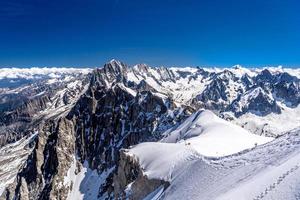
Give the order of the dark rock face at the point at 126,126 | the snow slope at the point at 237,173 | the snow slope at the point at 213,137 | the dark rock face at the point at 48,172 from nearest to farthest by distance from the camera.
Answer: the snow slope at the point at 237,173 → the snow slope at the point at 213,137 → the dark rock face at the point at 126,126 → the dark rock face at the point at 48,172

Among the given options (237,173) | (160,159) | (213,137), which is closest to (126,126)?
(213,137)

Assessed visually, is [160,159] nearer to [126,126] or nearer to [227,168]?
[227,168]

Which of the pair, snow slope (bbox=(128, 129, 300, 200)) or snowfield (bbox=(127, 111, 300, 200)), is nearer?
snow slope (bbox=(128, 129, 300, 200))

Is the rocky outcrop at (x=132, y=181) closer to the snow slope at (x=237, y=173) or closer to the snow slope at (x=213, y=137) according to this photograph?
the snow slope at (x=237, y=173)

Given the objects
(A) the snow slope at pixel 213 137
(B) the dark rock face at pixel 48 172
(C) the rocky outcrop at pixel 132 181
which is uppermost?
(A) the snow slope at pixel 213 137

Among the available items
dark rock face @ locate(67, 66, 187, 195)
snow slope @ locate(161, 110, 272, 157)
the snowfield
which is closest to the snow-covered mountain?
snow slope @ locate(161, 110, 272, 157)

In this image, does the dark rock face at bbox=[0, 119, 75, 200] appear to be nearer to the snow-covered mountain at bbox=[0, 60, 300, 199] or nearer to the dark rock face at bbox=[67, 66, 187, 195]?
the snow-covered mountain at bbox=[0, 60, 300, 199]

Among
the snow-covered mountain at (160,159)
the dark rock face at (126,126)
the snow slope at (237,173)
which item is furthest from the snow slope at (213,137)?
the dark rock face at (126,126)

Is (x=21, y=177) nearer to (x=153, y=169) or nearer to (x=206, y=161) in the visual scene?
(x=153, y=169)
